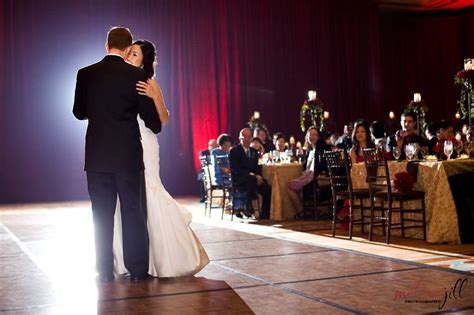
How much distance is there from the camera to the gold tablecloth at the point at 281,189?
8680 mm

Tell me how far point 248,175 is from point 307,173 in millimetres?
773

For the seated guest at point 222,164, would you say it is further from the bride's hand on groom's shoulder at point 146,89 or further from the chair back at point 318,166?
the bride's hand on groom's shoulder at point 146,89

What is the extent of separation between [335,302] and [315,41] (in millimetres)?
13439

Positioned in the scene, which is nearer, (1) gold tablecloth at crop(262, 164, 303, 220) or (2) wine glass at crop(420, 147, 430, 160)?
(2) wine glass at crop(420, 147, 430, 160)

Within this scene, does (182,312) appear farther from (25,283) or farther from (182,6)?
(182,6)

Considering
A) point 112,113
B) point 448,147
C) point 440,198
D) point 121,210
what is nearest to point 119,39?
point 112,113

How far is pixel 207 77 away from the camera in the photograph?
1521cm

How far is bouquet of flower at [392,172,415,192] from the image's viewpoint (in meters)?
5.89

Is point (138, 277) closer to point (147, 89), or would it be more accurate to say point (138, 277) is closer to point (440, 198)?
point (147, 89)

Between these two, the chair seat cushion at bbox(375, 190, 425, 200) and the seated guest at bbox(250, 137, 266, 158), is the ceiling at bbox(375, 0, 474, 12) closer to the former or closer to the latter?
the seated guest at bbox(250, 137, 266, 158)

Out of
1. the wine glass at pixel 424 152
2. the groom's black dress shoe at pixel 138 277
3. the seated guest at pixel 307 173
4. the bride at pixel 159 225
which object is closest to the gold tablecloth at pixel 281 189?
the seated guest at pixel 307 173

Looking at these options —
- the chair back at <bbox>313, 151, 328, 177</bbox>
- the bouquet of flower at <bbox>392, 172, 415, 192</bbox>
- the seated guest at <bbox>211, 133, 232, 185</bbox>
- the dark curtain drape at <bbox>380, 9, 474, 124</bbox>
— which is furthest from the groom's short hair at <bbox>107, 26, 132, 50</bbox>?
the dark curtain drape at <bbox>380, 9, 474, 124</bbox>

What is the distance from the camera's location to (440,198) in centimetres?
588

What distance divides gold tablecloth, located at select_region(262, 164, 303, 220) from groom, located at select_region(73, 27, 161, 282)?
4676 mm
